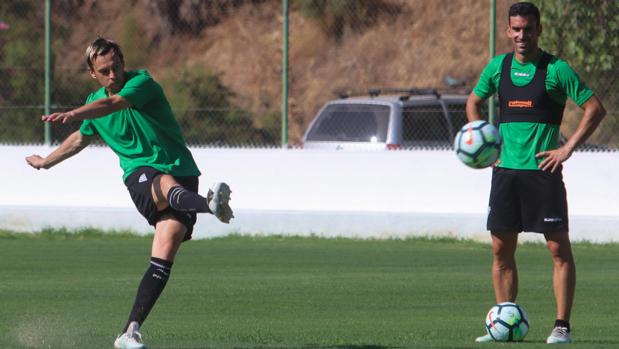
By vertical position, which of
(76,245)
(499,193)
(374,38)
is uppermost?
(374,38)

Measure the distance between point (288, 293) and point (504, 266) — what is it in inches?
132

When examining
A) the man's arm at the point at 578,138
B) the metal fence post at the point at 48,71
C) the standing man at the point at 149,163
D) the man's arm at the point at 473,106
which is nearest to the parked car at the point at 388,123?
the metal fence post at the point at 48,71

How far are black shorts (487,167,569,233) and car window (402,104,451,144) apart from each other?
9549mm

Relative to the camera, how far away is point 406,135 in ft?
63.0

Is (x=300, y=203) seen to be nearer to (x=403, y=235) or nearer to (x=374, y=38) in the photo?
(x=403, y=235)

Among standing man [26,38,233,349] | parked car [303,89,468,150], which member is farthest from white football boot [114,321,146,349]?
parked car [303,89,468,150]

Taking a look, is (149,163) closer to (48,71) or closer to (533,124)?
(533,124)

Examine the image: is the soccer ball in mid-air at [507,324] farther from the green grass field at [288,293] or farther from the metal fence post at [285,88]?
the metal fence post at [285,88]

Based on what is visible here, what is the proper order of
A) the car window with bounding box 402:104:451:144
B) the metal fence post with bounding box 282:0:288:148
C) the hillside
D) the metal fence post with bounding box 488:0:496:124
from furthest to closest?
the hillside
the metal fence post with bounding box 282:0:288:148
the car window with bounding box 402:104:451:144
the metal fence post with bounding box 488:0:496:124

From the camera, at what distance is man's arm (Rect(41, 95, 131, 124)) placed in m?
8.20

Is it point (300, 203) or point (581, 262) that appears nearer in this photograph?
point (581, 262)

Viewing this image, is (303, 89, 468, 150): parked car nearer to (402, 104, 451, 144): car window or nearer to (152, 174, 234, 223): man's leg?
(402, 104, 451, 144): car window

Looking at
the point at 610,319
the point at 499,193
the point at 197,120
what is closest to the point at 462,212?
the point at 197,120

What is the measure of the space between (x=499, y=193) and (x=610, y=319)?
1.88 m
